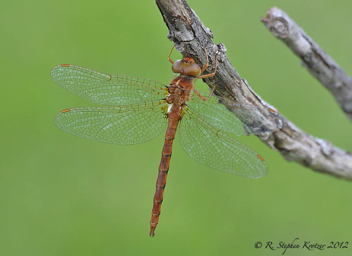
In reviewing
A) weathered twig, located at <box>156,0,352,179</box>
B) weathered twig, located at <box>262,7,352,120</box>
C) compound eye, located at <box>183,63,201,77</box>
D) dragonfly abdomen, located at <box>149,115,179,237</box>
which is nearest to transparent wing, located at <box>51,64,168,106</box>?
dragonfly abdomen, located at <box>149,115,179,237</box>

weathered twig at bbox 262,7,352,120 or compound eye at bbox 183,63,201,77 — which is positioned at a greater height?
weathered twig at bbox 262,7,352,120

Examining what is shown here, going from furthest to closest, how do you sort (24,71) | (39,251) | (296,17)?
(296,17) < (24,71) < (39,251)

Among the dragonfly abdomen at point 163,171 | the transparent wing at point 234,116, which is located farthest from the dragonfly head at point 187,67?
the dragonfly abdomen at point 163,171

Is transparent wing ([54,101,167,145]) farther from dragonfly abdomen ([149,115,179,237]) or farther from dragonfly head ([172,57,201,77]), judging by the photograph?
dragonfly head ([172,57,201,77])

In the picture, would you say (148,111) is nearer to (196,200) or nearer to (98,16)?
(196,200)

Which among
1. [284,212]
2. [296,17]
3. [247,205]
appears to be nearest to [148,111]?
[247,205]

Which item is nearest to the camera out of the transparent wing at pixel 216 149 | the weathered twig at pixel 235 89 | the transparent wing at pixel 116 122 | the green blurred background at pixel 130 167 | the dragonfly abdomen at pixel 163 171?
the weathered twig at pixel 235 89

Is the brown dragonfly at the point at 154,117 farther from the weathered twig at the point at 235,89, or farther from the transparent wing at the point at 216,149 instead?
the weathered twig at the point at 235,89
